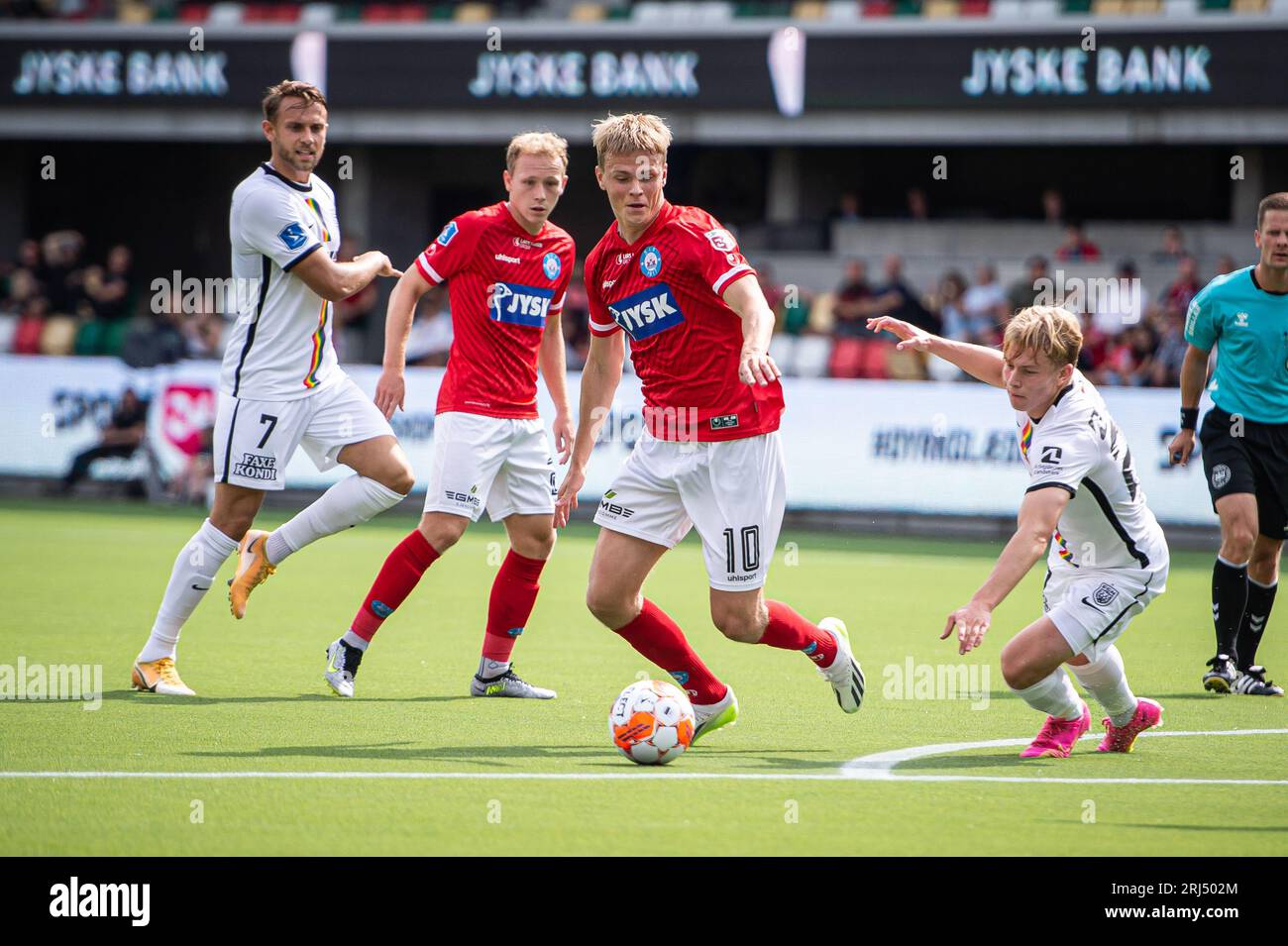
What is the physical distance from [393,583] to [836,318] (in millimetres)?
12437

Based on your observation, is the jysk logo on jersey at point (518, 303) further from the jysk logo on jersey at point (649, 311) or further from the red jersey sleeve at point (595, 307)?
the jysk logo on jersey at point (649, 311)

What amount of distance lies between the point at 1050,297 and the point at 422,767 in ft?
47.0

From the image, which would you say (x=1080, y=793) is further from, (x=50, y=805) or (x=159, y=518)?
(x=159, y=518)

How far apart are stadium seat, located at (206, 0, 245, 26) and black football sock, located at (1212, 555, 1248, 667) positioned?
1796cm

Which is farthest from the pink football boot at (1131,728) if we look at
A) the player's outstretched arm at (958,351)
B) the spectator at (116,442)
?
the spectator at (116,442)

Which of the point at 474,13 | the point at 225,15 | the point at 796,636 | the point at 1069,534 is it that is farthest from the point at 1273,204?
the point at 225,15

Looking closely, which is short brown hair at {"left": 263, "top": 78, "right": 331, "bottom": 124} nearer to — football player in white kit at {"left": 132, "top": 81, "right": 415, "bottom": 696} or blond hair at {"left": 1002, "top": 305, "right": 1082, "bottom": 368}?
football player in white kit at {"left": 132, "top": 81, "right": 415, "bottom": 696}

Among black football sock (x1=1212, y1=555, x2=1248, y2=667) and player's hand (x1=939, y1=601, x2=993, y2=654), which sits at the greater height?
player's hand (x1=939, y1=601, x2=993, y2=654)

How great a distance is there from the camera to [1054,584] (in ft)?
19.7

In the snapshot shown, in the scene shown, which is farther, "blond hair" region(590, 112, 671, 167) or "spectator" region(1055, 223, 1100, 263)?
"spectator" region(1055, 223, 1100, 263)

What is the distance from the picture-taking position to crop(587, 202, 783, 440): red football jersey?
5.93m

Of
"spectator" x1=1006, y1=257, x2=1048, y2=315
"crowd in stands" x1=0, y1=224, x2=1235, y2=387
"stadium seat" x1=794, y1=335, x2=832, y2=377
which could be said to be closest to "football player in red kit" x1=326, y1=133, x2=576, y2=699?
"crowd in stands" x1=0, y1=224, x2=1235, y2=387

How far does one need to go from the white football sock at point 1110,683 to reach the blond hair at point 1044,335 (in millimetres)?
1072

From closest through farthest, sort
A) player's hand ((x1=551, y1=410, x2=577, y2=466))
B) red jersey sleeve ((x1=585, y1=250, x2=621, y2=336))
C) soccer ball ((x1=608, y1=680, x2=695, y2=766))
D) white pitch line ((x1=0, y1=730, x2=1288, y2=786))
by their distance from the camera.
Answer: white pitch line ((x1=0, y1=730, x2=1288, y2=786)), soccer ball ((x1=608, y1=680, x2=695, y2=766)), red jersey sleeve ((x1=585, y1=250, x2=621, y2=336)), player's hand ((x1=551, y1=410, x2=577, y2=466))
